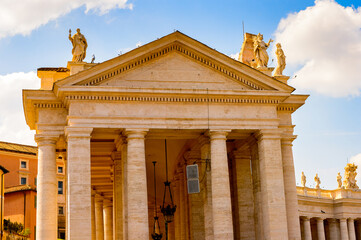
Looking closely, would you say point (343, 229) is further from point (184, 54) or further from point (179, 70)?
point (184, 54)

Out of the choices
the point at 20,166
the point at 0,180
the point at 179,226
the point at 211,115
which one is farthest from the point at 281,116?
the point at 20,166

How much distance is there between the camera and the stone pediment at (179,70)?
40.7 meters

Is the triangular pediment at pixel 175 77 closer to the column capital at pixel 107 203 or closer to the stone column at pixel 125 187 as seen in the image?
the stone column at pixel 125 187

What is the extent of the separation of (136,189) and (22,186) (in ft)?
123

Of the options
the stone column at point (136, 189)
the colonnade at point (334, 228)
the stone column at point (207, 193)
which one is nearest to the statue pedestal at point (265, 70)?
the stone column at point (207, 193)

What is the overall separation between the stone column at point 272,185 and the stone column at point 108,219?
2024 centimetres

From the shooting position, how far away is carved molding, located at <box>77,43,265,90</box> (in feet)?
133

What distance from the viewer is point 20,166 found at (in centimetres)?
8525

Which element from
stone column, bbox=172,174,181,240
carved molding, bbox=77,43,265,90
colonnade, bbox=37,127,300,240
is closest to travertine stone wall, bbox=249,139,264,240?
colonnade, bbox=37,127,300,240

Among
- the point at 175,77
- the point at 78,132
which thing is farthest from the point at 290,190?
the point at 78,132

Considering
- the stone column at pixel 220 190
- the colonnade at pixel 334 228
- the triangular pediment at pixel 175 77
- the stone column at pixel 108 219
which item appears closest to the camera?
the stone column at pixel 220 190

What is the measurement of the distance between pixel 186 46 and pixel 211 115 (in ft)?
15.6

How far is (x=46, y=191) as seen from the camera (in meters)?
40.1

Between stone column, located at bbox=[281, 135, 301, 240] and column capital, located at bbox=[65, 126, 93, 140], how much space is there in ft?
44.4
